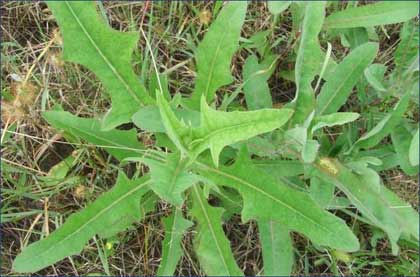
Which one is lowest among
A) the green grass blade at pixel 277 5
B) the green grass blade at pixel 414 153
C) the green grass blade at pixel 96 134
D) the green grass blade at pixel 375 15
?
the green grass blade at pixel 96 134

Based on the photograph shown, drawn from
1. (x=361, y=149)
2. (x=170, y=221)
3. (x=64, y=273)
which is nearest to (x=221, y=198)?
→ (x=170, y=221)

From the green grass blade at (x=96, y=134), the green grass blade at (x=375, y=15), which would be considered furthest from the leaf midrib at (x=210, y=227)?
the green grass blade at (x=375, y=15)

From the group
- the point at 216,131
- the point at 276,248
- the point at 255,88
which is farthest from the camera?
the point at 255,88

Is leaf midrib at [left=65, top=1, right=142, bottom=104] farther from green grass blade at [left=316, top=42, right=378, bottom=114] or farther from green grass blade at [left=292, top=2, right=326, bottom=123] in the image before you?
green grass blade at [left=316, top=42, right=378, bottom=114]

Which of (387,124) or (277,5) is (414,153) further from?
(277,5)

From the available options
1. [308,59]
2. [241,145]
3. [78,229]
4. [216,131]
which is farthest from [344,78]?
[78,229]

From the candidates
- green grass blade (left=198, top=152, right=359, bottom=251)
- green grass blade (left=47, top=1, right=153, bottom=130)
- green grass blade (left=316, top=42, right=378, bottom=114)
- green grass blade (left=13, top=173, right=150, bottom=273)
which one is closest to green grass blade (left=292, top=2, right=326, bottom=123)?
green grass blade (left=316, top=42, right=378, bottom=114)

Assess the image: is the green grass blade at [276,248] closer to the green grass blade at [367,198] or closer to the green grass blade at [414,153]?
the green grass blade at [367,198]
